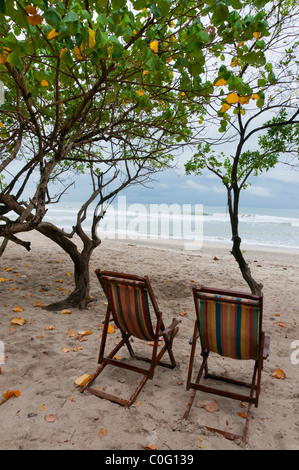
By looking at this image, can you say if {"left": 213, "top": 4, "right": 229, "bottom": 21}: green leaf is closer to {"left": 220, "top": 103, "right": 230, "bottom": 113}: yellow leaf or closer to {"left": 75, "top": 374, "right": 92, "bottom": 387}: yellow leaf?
{"left": 220, "top": 103, "right": 230, "bottom": 113}: yellow leaf

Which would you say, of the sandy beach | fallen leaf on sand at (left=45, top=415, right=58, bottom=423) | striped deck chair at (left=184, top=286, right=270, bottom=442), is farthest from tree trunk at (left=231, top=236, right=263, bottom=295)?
fallen leaf on sand at (left=45, top=415, right=58, bottom=423)

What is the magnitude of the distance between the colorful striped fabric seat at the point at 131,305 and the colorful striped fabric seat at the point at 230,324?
0.48 m

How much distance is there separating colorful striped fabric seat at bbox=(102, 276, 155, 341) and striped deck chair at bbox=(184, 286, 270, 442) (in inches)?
17.7

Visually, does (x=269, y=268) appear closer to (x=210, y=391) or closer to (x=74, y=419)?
(x=210, y=391)

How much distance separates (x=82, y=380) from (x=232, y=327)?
1436mm

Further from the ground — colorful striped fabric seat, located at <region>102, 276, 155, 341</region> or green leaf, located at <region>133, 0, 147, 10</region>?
green leaf, located at <region>133, 0, 147, 10</region>

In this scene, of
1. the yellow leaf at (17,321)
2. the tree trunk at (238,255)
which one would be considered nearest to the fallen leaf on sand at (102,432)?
the yellow leaf at (17,321)

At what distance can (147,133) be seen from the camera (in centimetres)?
561

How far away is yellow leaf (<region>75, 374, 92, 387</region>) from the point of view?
8.56ft

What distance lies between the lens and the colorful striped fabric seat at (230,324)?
2.23 m

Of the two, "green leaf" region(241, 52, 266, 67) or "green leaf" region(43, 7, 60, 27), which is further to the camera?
"green leaf" region(241, 52, 266, 67)

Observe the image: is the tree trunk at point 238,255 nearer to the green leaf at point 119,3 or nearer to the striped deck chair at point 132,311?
the striped deck chair at point 132,311
